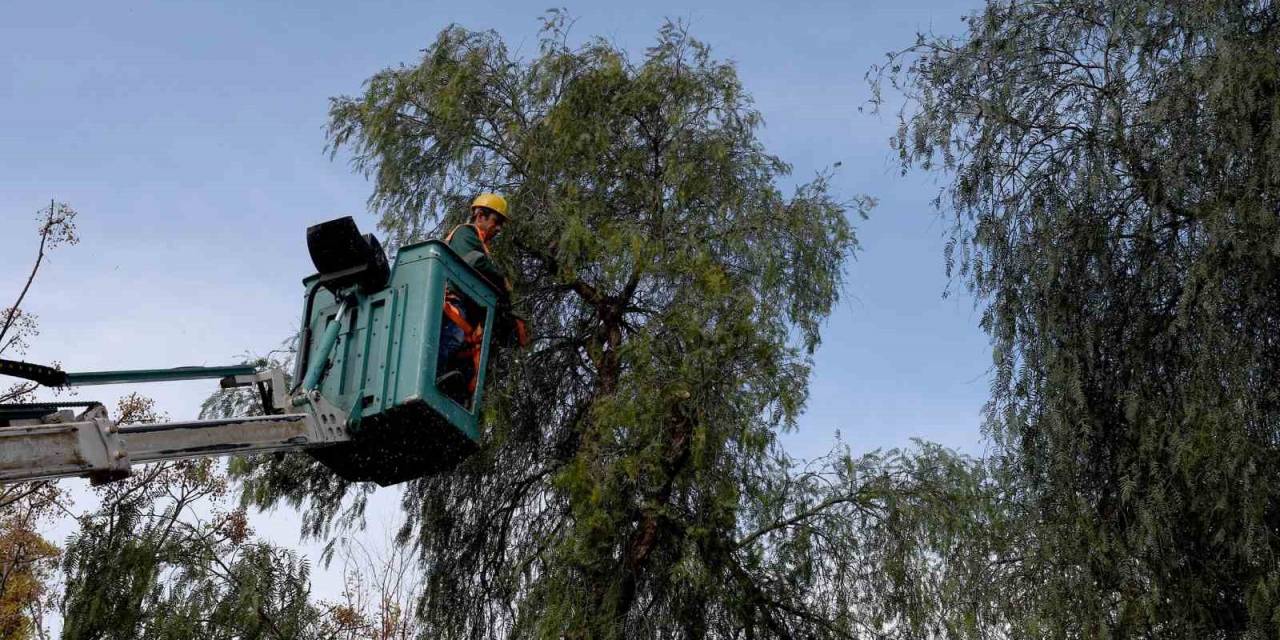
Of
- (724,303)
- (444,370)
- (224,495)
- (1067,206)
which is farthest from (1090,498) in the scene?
(224,495)

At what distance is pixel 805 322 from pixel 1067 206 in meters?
2.51

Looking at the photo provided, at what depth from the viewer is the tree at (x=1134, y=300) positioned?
20.3 ft

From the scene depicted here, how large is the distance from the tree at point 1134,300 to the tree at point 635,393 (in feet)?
2.53

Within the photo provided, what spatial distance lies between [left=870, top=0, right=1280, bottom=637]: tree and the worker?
250 cm

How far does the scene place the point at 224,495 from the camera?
11.2 meters

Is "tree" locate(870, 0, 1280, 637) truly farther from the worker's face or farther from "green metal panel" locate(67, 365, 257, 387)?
"green metal panel" locate(67, 365, 257, 387)

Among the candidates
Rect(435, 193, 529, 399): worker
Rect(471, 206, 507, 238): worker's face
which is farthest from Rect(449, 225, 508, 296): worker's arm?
Rect(471, 206, 507, 238): worker's face

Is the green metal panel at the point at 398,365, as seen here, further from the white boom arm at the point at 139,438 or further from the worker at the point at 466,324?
the white boom arm at the point at 139,438

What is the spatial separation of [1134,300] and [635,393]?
276 cm

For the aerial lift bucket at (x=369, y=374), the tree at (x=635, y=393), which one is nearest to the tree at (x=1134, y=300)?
the tree at (x=635, y=393)

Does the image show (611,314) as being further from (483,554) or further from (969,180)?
(969,180)

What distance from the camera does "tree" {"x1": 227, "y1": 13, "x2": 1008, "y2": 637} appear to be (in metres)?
7.69

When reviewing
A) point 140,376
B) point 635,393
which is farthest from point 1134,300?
point 140,376

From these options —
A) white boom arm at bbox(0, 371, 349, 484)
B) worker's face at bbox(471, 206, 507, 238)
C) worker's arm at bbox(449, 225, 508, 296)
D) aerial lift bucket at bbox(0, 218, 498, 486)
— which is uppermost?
worker's face at bbox(471, 206, 507, 238)
